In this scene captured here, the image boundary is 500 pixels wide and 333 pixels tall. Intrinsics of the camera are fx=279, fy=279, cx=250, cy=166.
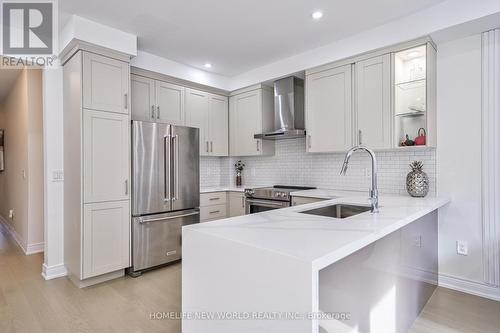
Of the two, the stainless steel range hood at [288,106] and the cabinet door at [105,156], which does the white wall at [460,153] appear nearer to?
the stainless steel range hood at [288,106]

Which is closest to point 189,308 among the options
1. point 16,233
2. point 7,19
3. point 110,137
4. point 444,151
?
point 110,137

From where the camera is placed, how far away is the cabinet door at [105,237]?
2744 mm

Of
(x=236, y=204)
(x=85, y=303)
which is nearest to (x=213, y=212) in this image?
(x=236, y=204)

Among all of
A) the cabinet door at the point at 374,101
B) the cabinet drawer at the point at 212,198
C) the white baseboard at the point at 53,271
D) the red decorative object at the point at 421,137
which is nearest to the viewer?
the red decorative object at the point at 421,137

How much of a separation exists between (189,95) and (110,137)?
1.49 metres

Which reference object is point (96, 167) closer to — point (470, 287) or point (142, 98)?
point (142, 98)

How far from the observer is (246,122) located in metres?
4.34

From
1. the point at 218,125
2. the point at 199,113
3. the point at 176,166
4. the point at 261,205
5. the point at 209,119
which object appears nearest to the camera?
the point at 176,166

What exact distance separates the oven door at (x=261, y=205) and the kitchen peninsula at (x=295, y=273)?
1.67m

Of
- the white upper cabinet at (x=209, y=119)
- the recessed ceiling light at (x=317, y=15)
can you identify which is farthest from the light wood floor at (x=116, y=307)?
the recessed ceiling light at (x=317, y=15)

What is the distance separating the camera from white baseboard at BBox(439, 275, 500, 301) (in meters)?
2.47

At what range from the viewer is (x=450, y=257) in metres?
2.72

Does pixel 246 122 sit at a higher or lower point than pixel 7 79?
lower

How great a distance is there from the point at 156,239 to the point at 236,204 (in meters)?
1.27
